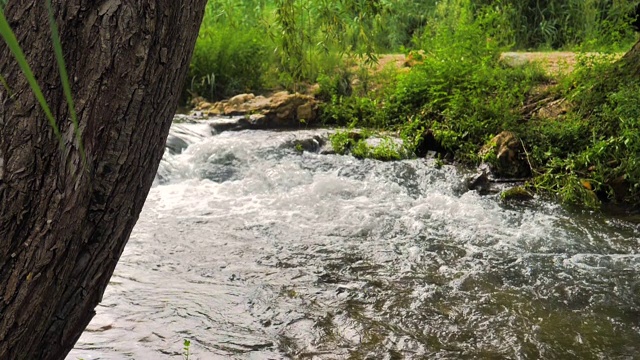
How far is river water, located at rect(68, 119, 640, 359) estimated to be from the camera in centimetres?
295

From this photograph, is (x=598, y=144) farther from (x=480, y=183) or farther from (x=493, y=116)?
(x=493, y=116)

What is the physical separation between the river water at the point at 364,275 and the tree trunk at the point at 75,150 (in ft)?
5.12

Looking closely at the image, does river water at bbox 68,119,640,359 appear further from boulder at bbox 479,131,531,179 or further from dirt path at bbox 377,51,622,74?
dirt path at bbox 377,51,622,74

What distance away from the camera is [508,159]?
6.02 m

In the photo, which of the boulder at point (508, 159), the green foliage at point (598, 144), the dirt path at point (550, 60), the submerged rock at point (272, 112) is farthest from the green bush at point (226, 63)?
the green foliage at point (598, 144)

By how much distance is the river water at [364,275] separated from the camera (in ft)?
9.69

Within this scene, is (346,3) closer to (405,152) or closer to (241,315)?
(241,315)

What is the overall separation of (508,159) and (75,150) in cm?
536

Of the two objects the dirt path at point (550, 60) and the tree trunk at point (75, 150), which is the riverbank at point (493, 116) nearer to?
the dirt path at point (550, 60)

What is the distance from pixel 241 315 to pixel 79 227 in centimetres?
206

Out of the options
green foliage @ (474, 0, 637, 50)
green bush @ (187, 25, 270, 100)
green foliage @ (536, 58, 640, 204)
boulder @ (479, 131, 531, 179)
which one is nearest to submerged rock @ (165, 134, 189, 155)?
green bush @ (187, 25, 270, 100)

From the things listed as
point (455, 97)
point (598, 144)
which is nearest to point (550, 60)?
point (455, 97)

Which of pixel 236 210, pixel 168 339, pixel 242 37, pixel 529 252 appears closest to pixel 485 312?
pixel 529 252

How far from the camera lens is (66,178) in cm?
120
